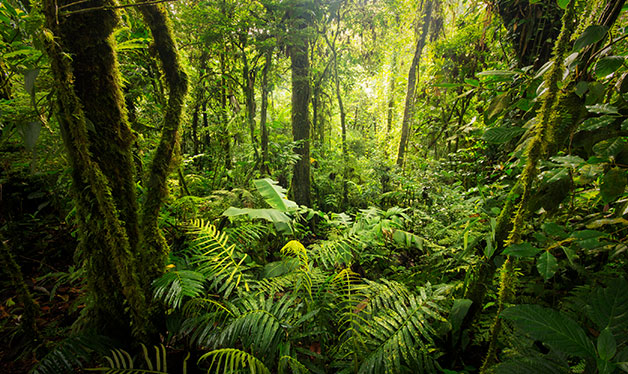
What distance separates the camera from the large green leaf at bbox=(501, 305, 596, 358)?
2.74ft

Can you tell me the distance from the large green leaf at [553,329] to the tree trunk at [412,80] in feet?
15.6

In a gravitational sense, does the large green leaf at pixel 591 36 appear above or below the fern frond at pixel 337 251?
above

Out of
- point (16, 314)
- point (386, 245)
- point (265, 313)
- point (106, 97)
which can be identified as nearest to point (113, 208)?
point (106, 97)

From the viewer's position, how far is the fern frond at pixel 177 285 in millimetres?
1482

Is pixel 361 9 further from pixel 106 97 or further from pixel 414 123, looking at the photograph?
pixel 106 97

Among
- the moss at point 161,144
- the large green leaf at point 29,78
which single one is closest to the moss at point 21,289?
the moss at point 161,144

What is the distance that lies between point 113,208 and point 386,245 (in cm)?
273

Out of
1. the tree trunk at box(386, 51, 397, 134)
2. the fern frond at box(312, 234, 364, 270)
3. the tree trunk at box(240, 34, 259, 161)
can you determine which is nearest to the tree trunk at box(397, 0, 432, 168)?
the tree trunk at box(386, 51, 397, 134)

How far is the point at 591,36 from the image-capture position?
0.79 m

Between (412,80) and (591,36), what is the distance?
5.09 metres

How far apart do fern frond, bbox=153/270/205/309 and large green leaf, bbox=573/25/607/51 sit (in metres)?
2.11

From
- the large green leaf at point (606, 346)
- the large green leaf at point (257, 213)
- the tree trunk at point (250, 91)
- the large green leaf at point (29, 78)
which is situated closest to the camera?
the large green leaf at point (606, 346)

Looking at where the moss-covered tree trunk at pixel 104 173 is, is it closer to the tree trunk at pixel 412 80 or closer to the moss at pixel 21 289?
the moss at pixel 21 289

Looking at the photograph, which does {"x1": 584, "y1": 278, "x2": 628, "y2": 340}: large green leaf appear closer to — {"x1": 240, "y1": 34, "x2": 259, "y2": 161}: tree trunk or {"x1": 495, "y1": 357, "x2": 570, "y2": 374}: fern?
{"x1": 495, "y1": 357, "x2": 570, "y2": 374}: fern
